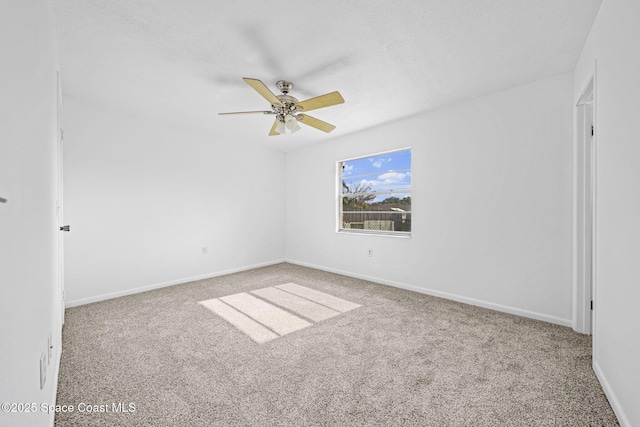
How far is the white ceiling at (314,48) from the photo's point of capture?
178cm

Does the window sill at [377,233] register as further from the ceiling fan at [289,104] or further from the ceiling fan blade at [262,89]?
the ceiling fan blade at [262,89]

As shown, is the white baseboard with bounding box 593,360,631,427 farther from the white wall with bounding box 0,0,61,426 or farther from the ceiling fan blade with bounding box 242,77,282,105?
the ceiling fan blade with bounding box 242,77,282,105

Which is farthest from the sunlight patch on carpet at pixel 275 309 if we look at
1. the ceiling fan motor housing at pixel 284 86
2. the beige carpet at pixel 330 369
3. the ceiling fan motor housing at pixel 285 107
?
the ceiling fan motor housing at pixel 284 86

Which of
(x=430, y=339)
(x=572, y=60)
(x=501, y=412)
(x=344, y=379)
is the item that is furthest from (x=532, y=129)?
(x=344, y=379)

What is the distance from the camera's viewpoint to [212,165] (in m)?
4.52

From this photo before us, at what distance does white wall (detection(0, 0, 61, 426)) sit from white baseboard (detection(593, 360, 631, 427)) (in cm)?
247

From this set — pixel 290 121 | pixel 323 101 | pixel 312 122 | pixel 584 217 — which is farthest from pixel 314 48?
pixel 584 217

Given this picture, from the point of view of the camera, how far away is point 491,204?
10.1 feet

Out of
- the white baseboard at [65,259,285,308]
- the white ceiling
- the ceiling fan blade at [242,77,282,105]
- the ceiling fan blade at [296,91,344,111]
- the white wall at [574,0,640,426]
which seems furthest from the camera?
the white baseboard at [65,259,285,308]

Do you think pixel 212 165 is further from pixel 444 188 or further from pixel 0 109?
pixel 0 109

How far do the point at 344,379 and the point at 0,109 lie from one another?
6.63 ft

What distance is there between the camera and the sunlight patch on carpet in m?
2.60

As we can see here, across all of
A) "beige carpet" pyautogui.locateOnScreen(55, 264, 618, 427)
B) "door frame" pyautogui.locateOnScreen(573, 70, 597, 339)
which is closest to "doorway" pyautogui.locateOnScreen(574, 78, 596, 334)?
"door frame" pyautogui.locateOnScreen(573, 70, 597, 339)

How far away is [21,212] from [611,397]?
9.54 feet
